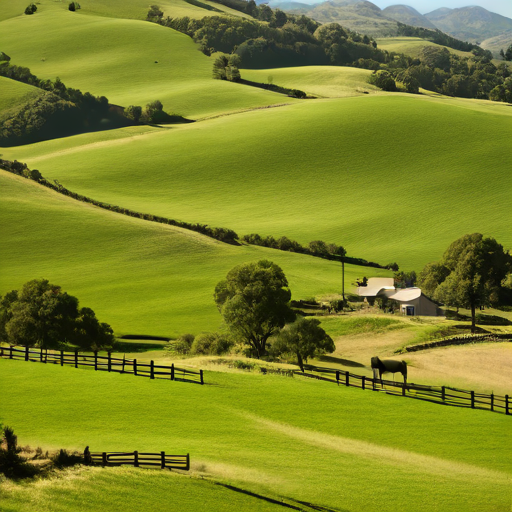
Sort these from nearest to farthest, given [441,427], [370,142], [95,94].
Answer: [441,427] → [370,142] → [95,94]

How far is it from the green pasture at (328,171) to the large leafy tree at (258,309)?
3385 cm

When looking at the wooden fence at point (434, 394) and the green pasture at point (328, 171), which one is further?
the green pasture at point (328, 171)

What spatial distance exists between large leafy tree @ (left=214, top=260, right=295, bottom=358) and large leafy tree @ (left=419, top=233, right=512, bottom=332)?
62.4 ft

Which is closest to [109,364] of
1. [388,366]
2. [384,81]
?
[388,366]

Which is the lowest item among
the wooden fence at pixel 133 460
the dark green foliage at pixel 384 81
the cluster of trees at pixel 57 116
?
the wooden fence at pixel 133 460

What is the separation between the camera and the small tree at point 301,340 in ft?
182

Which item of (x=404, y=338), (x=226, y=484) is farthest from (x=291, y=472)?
(x=404, y=338)

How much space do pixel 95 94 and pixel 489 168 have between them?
349ft

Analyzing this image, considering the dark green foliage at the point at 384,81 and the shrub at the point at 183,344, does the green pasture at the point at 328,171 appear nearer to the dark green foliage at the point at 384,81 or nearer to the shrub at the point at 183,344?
the dark green foliage at the point at 384,81

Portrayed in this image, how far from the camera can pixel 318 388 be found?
40594 mm

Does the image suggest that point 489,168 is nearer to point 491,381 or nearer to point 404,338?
point 404,338

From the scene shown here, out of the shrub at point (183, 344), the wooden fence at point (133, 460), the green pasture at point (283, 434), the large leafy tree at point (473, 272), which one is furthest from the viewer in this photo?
the large leafy tree at point (473, 272)

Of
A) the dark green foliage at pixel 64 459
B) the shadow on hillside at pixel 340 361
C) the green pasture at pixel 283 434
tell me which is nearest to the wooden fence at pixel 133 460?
the dark green foliage at pixel 64 459

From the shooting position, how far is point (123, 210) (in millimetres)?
109000
